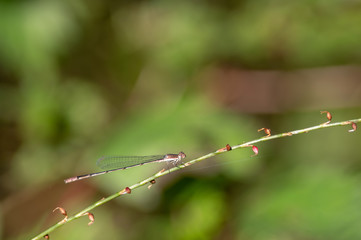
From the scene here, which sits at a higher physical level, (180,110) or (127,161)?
(180,110)

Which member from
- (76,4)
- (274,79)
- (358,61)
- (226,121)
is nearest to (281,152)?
(274,79)

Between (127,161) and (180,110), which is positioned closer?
(127,161)

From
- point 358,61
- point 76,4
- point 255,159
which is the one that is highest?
point 76,4

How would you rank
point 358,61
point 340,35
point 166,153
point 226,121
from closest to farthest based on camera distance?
point 166,153
point 226,121
point 340,35
point 358,61

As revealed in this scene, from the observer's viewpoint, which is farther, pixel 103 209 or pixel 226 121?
pixel 103 209

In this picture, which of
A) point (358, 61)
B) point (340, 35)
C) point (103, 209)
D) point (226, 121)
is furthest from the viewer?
point (358, 61)

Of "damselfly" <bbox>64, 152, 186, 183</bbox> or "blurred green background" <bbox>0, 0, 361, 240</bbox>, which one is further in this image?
"blurred green background" <bbox>0, 0, 361, 240</bbox>

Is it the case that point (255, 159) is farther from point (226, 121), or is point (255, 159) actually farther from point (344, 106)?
point (344, 106)

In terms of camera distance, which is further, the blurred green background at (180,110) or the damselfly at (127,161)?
the blurred green background at (180,110)
